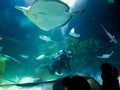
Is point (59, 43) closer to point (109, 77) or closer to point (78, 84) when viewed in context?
point (109, 77)

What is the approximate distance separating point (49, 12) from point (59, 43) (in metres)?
3.82

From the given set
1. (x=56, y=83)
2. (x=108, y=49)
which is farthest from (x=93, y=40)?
(x=56, y=83)

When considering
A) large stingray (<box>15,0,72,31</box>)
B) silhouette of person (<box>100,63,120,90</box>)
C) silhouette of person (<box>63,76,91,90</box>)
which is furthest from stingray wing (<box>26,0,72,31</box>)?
silhouette of person (<box>63,76,91,90</box>)

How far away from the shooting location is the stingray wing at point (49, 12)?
5191mm

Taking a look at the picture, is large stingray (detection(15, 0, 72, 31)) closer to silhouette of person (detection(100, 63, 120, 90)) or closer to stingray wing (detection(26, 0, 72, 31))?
stingray wing (detection(26, 0, 72, 31))

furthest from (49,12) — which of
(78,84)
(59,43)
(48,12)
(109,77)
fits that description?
(78,84)

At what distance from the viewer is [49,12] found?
5.76 meters

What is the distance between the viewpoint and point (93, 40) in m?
8.22

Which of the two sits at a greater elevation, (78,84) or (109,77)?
(109,77)

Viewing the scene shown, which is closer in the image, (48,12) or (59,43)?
(48,12)

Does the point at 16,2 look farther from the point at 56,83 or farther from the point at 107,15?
the point at 56,83

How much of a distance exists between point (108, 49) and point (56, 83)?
6821 mm

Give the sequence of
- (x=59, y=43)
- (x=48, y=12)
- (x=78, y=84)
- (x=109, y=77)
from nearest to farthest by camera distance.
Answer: (x=78, y=84) → (x=109, y=77) → (x=48, y=12) → (x=59, y=43)

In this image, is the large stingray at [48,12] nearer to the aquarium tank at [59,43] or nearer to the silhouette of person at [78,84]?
the aquarium tank at [59,43]
